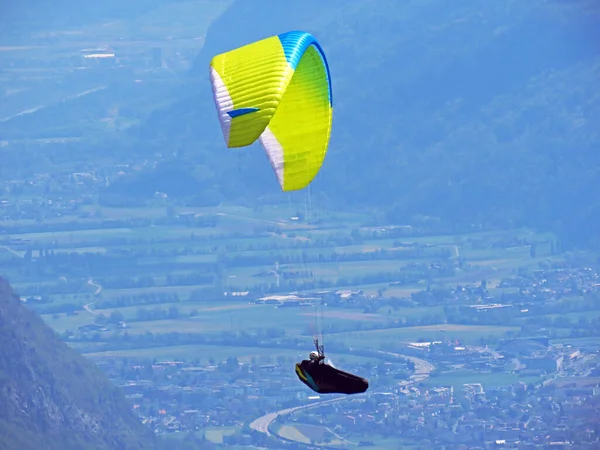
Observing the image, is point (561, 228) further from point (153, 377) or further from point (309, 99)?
point (309, 99)

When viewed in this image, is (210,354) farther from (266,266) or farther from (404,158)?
(404,158)

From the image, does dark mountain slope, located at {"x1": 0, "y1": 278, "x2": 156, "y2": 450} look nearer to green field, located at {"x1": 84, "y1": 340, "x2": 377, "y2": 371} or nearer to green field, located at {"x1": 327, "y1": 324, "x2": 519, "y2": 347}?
green field, located at {"x1": 84, "y1": 340, "x2": 377, "y2": 371}

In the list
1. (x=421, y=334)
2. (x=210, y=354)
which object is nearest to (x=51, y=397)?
(x=210, y=354)

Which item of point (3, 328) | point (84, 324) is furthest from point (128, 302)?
point (3, 328)

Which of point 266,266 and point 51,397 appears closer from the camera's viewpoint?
point 51,397

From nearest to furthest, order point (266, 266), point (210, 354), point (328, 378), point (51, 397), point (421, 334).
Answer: point (328, 378) → point (51, 397) → point (210, 354) → point (421, 334) → point (266, 266)

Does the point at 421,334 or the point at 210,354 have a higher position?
the point at 421,334

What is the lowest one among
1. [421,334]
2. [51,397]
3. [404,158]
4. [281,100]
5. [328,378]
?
[328,378]
